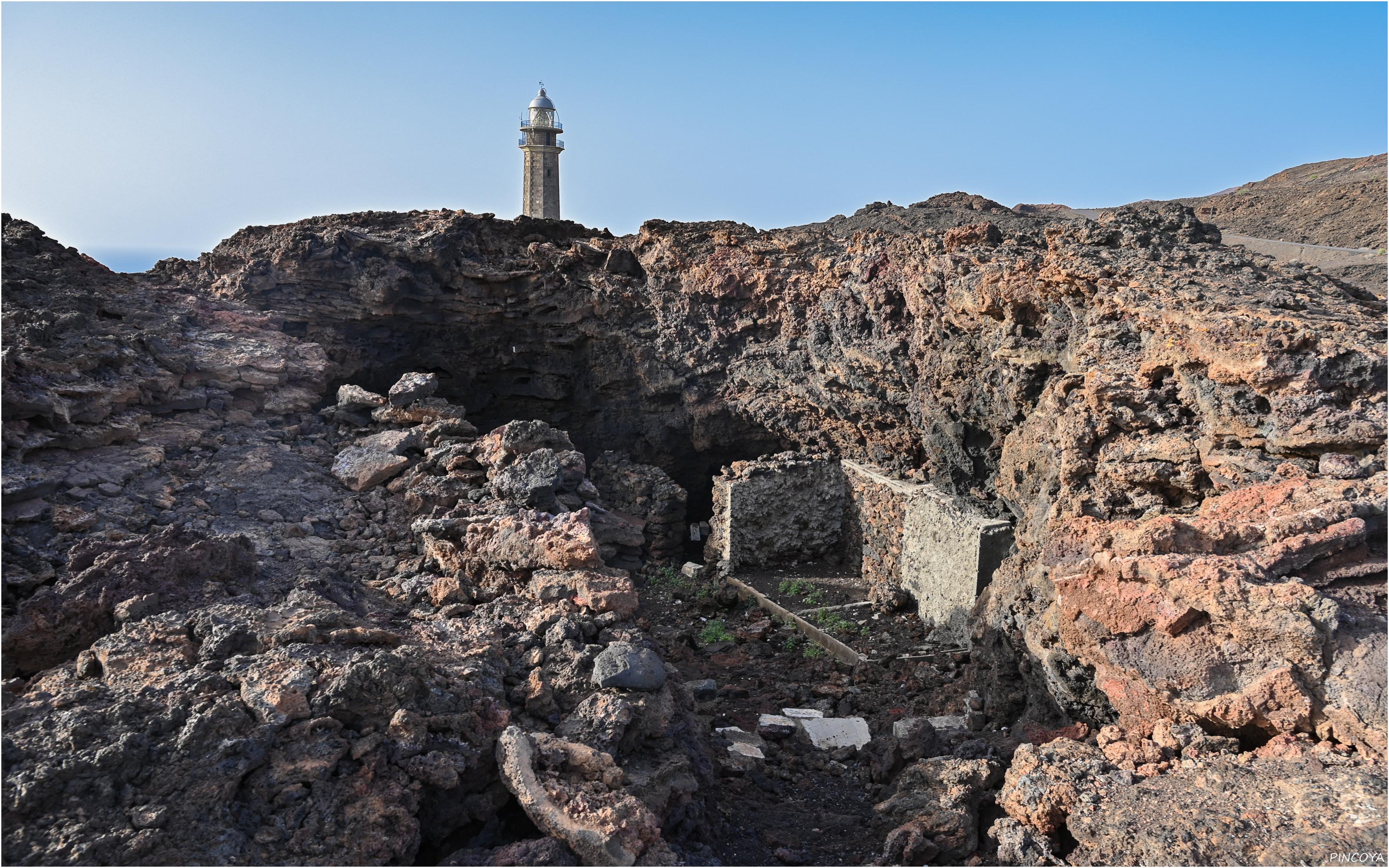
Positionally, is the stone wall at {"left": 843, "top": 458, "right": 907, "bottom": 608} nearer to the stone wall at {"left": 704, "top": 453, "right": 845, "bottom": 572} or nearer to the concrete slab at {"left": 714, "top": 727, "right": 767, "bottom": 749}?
the stone wall at {"left": 704, "top": 453, "right": 845, "bottom": 572}

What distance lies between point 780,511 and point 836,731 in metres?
4.15

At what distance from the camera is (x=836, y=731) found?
637 centimetres

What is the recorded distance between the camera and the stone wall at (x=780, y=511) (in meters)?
10.2

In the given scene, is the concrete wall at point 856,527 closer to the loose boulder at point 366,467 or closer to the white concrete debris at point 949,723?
the white concrete debris at point 949,723

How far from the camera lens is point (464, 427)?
294 inches

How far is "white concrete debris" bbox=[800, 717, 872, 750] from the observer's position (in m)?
6.17

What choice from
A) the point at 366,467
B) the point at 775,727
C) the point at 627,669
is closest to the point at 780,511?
the point at 775,727

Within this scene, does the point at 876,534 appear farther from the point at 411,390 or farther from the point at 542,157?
the point at 542,157

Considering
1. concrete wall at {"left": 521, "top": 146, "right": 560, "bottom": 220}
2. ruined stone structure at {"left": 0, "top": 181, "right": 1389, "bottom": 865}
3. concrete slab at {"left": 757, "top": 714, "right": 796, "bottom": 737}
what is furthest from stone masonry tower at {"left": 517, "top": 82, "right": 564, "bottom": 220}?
concrete slab at {"left": 757, "top": 714, "right": 796, "bottom": 737}

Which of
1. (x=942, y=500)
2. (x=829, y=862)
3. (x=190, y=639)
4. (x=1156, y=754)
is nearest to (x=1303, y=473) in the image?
(x=1156, y=754)

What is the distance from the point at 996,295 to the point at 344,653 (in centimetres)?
554

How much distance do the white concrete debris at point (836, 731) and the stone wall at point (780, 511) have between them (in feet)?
12.3

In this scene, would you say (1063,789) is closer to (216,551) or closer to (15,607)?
(216,551)

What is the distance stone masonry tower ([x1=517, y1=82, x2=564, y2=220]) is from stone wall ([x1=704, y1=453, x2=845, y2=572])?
1839cm
